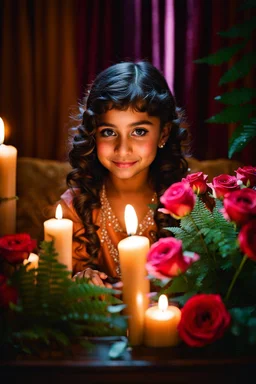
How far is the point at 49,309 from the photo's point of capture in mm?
886

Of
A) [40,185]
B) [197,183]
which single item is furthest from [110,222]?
[197,183]

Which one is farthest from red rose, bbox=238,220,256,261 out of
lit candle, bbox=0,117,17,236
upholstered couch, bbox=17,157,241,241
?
upholstered couch, bbox=17,157,241,241

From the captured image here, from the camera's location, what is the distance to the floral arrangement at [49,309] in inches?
34.4

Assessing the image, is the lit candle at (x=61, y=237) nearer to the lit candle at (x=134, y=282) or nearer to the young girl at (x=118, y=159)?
the lit candle at (x=134, y=282)

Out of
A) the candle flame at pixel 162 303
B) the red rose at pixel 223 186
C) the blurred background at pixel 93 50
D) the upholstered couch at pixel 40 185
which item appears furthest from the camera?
the blurred background at pixel 93 50

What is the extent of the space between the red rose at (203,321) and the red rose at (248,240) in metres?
0.10

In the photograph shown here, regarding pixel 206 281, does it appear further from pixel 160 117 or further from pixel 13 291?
pixel 160 117

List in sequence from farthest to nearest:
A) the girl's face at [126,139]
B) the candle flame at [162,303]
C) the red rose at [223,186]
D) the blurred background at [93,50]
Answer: the blurred background at [93,50], the girl's face at [126,139], the red rose at [223,186], the candle flame at [162,303]

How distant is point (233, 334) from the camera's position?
88cm

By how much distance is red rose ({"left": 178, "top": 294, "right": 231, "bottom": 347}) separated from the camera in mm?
841

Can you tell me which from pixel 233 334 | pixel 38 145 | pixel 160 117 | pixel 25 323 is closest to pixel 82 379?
pixel 25 323

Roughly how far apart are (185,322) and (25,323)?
0.91 feet

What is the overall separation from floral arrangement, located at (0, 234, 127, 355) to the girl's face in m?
0.67

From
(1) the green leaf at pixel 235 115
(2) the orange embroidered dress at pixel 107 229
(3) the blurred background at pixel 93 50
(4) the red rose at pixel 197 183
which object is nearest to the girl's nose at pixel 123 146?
(2) the orange embroidered dress at pixel 107 229
